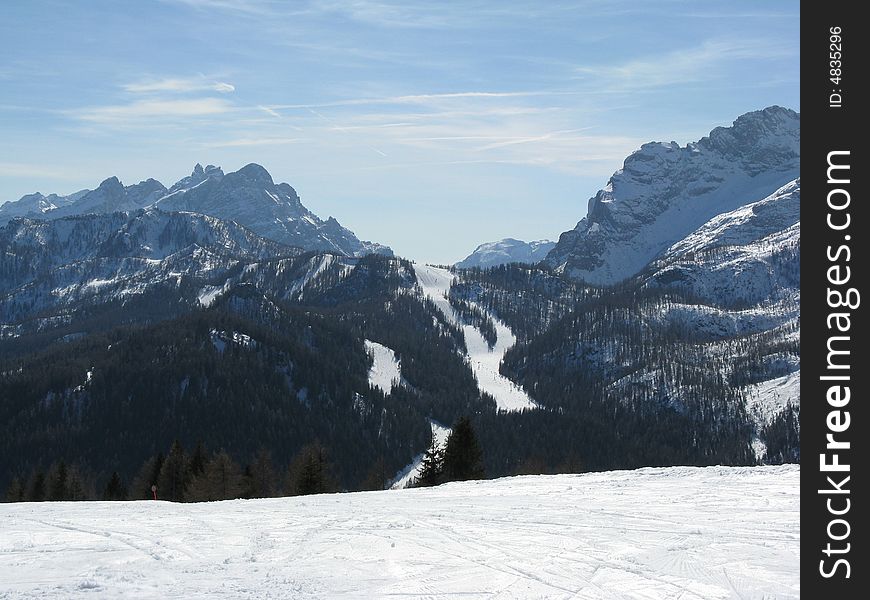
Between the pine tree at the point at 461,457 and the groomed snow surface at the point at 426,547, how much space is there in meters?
32.5

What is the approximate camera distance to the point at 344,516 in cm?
3003

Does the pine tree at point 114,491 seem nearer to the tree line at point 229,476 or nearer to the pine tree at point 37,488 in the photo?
the tree line at point 229,476

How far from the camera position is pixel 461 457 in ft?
222

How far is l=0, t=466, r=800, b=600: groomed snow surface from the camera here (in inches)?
725

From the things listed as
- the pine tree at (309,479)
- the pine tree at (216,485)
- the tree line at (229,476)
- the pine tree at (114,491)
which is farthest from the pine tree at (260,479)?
the pine tree at (114,491)

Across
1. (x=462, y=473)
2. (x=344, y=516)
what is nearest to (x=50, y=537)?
(x=344, y=516)

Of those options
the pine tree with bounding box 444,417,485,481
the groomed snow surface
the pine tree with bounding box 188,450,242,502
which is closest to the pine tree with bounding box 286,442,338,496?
the pine tree with bounding box 188,450,242,502

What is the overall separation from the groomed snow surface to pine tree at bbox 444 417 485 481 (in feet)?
107

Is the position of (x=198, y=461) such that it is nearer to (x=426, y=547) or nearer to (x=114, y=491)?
(x=114, y=491)

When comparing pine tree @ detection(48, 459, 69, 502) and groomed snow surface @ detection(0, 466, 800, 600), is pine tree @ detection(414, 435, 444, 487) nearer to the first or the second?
groomed snow surface @ detection(0, 466, 800, 600)

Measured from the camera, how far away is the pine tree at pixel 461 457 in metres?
67.4
